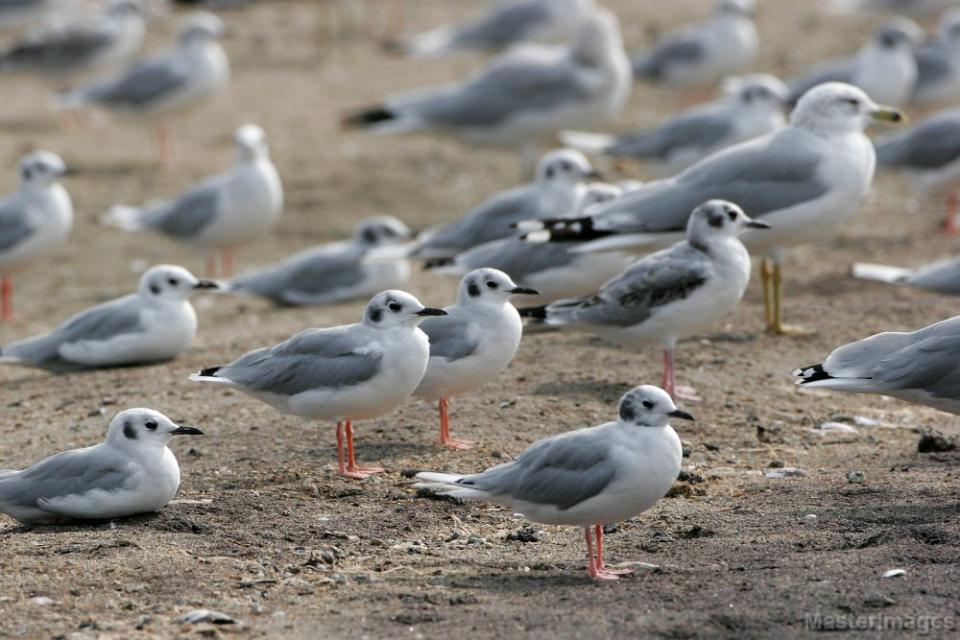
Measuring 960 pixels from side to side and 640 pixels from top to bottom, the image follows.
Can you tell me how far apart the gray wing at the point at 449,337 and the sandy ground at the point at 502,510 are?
0.48m

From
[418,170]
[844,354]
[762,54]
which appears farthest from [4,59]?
[844,354]

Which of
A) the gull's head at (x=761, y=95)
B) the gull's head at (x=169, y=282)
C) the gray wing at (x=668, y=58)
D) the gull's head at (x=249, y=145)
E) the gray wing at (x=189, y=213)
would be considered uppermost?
the gray wing at (x=668, y=58)

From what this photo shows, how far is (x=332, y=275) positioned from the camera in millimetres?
12359

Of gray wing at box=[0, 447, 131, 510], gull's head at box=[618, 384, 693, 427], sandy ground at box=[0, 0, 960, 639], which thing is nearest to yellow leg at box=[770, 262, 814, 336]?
sandy ground at box=[0, 0, 960, 639]

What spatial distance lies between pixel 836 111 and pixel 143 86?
9188mm

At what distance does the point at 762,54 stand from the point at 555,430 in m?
13.3

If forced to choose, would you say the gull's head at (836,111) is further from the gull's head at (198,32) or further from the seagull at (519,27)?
the seagull at (519,27)

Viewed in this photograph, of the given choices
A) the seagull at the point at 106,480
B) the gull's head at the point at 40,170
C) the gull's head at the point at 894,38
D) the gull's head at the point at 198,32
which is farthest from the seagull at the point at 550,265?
the gull's head at the point at 198,32

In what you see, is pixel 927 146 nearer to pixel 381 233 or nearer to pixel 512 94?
pixel 512 94

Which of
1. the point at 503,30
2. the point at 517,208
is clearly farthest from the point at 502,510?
the point at 503,30

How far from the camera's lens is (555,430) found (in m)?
8.52

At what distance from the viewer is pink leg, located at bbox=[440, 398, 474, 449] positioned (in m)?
8.20

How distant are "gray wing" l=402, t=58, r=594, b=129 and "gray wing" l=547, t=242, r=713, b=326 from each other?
21.2 feet

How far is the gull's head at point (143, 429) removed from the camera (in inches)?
282
